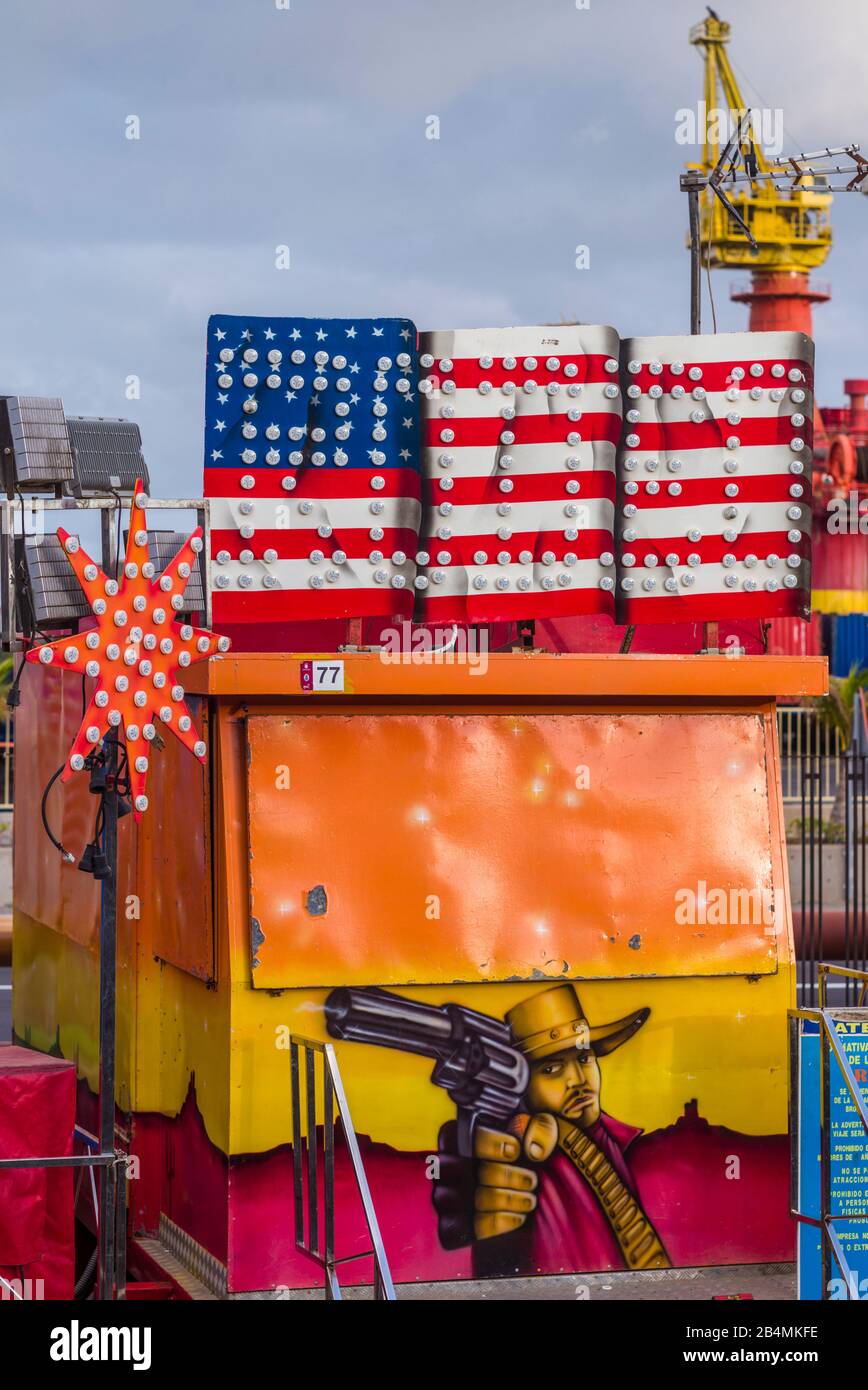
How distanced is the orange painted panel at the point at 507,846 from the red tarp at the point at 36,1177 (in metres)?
1.04

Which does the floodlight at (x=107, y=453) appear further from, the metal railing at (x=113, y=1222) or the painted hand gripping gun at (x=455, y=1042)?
the metal railing at (x=113, y=1222)

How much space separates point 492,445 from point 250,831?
7.51 ft

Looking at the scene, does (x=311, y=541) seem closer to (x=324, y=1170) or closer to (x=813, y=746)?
(x=324, y=1170)

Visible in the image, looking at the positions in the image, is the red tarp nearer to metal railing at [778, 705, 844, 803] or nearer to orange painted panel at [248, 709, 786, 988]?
orange painted panel at [248, 709, 786, 988]

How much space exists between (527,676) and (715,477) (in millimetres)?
1577

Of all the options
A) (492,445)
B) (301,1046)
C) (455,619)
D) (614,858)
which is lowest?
(301,1046)

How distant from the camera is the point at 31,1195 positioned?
824cm

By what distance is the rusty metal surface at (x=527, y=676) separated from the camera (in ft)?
27.6

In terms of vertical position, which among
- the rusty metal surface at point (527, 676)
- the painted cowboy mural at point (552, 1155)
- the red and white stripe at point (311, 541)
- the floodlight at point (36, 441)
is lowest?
the painted cowboy mural at point (552, 1155)

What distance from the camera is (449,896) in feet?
28.3

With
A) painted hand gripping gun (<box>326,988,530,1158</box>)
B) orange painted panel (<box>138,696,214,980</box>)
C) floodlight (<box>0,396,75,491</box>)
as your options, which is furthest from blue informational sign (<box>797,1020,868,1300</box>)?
floodlight (<box>0,396,75,491</box>)

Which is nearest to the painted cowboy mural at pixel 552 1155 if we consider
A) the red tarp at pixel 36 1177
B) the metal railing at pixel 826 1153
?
the metal railing at pixel 826 1153
